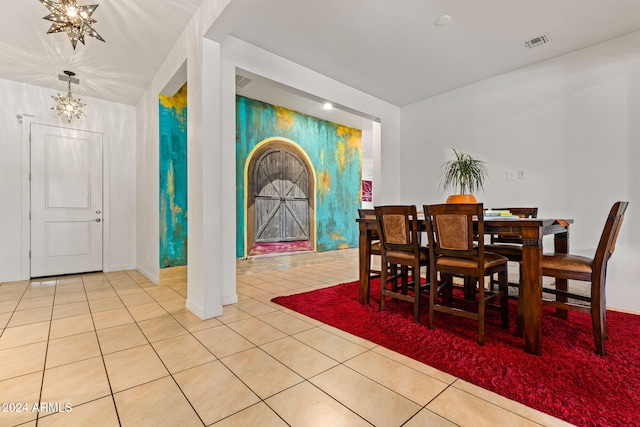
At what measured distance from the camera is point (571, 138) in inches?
128

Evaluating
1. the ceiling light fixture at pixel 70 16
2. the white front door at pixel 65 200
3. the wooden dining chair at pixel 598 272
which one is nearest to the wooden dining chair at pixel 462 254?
the wooden dining chair at pixel 598 272

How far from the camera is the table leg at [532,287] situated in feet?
6.10

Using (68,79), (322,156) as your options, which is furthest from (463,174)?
(68,79)

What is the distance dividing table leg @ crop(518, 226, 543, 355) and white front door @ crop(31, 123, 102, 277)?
17.5ft

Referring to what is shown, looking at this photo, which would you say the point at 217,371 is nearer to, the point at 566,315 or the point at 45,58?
the point at 566,315

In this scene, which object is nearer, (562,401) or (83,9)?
(562,401)

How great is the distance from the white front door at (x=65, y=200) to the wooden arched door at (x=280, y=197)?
2.37 metres

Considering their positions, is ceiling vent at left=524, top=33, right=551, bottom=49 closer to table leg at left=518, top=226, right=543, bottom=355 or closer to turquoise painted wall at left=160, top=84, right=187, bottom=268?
table leg at left=518, top=226, right=543, bottom=355

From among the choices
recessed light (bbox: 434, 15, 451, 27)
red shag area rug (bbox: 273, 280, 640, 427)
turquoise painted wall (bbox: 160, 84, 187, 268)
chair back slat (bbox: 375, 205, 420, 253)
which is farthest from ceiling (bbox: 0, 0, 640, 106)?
red shag area rug (bbox: 273, 280, 640, 427)

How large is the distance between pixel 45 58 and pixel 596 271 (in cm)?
537

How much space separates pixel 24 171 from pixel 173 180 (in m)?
1.98

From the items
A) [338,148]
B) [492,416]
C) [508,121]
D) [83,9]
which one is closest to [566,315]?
[492,416]

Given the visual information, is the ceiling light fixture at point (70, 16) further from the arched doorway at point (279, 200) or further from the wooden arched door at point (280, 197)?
the wooden arched door at point (280, 197)

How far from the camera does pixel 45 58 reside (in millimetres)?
3289
